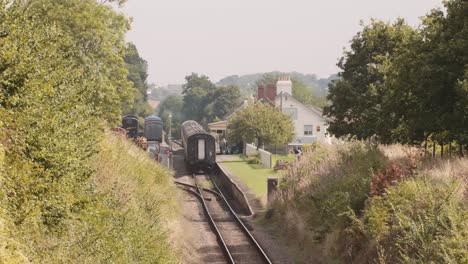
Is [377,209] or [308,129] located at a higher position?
[308,129]

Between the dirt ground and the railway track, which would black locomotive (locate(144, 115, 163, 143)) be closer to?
the railway track

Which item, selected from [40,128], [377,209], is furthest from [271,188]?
[40,128]

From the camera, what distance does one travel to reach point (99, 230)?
456 inches

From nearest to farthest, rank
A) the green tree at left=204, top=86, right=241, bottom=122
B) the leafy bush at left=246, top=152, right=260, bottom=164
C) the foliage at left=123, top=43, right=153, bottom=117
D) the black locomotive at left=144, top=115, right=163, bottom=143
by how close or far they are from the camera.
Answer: the leafy bush at left=246, top=152, right=260, bottom=164, the black locomotive at left=144, top=115, right=163, bottom=143, the foliage at left=123, top=43, right=153, bottom=117, the green tree at left=204, top=86, right=241, bottom=122

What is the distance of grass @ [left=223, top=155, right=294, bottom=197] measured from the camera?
3432 cm

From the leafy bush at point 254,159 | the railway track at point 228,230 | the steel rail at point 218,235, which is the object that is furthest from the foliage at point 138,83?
the steel rail at point 218,235

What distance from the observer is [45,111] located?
10.9 metres

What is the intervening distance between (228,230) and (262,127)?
3403cm

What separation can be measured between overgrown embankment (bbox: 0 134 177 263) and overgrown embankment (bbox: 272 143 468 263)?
4.93m

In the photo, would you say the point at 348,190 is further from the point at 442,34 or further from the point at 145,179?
the point at 145,179

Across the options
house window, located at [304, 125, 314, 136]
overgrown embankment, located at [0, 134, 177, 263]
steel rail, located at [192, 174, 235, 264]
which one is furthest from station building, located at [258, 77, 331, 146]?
overgrown embankment, located at [0, 134, 177, 263]

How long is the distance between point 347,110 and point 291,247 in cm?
971

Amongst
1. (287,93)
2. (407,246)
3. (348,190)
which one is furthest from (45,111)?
(287,93)

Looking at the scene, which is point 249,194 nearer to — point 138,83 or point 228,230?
point 228,230
